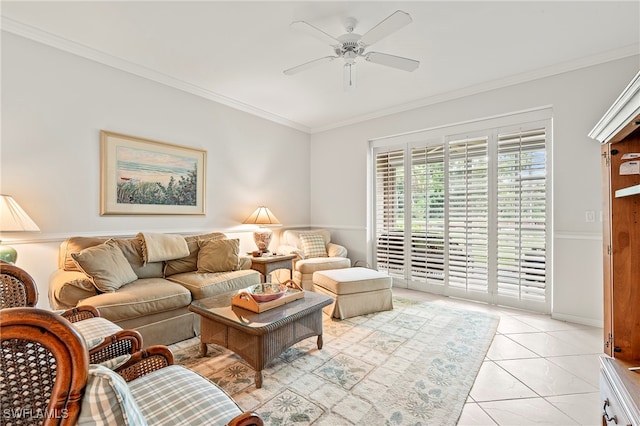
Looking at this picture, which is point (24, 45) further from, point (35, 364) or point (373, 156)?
point (373, 156)

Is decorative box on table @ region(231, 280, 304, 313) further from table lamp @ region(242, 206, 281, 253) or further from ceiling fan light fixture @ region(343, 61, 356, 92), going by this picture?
ceiling fan light fixture @ region(343, 61, 356, 92)

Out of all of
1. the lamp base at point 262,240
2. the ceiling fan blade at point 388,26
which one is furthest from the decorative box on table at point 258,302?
the ceiling fan blade at point 388,26

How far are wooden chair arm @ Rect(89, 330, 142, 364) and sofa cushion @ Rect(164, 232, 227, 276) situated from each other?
5.93ft

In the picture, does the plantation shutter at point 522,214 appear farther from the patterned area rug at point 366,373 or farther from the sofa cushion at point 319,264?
the sofa cushion at point 319,264

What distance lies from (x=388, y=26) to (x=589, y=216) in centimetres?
278

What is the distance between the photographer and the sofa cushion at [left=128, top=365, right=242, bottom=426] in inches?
42.2

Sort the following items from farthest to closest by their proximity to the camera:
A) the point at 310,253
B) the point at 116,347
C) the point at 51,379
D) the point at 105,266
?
the point at 310,253, the point at 105,266, the point at 116,347, the point at 51,379

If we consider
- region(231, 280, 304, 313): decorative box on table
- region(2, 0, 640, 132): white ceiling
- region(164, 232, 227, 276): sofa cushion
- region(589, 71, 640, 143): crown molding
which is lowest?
region(231, 280, 304, 313): decorative box on table

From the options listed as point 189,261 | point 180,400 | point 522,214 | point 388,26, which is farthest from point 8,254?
point 522,214

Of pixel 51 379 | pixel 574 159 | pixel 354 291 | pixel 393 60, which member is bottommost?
pixel 354 291

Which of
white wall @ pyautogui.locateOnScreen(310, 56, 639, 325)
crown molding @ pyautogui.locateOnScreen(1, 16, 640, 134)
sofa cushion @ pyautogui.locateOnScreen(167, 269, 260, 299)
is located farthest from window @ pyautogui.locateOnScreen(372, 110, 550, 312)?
sofa cushion @ pyautogui.locateOnScreen(167, 269, 260, 299)

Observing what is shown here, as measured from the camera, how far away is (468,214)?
387cm

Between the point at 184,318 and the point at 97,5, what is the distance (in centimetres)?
260

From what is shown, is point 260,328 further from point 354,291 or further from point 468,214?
point 468,214
